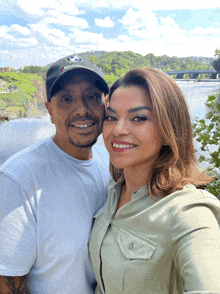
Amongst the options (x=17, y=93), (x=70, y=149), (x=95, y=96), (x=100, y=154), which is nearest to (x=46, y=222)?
(x=70, y=149)

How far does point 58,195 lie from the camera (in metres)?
1.35

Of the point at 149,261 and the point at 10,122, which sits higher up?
the point at 149,261

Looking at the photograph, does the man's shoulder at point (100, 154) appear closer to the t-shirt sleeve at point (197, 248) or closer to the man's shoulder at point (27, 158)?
the man's shoulder at point (27, 158)

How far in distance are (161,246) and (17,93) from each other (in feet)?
35.1

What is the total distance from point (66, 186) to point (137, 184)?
42cm

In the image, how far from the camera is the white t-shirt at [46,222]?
4.02 ft

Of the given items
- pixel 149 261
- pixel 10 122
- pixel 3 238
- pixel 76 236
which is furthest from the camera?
pixel 10 122

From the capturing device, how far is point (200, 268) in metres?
0.79

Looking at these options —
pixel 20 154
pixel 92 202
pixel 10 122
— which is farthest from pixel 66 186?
pixel 10 122

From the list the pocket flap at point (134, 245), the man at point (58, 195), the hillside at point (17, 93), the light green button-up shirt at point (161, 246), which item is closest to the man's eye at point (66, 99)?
the man at point (58, 195)

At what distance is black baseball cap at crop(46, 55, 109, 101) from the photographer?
1.47 metres

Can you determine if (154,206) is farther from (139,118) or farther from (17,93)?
(17,93)

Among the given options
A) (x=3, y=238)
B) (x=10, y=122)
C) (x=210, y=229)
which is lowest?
(x=10, y=122)

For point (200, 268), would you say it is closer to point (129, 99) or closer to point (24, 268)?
point (129, 99)
